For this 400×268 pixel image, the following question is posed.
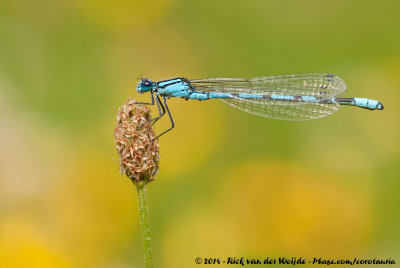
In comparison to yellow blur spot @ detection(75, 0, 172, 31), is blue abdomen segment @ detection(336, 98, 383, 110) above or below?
below

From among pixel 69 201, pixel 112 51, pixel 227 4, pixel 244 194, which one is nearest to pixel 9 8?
pixel 112 51

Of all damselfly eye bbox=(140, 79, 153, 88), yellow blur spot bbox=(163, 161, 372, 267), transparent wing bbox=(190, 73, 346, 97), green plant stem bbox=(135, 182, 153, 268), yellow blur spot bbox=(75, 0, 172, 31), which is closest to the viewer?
green plant stem bbox=(135, 182, 153, 268)

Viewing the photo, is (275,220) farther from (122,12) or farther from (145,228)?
(122,12)

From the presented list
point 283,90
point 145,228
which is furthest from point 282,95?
point 145,228

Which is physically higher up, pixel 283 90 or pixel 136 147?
pixel 283 90

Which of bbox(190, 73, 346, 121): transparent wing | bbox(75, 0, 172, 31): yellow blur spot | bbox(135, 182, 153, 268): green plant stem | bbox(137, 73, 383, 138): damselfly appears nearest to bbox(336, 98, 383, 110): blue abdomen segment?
bbox(137, 73, 383, 138): damselfly

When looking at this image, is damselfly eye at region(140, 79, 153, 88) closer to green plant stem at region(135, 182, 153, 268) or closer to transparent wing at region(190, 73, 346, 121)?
transparent wing at region(190, 73, 346, 121)

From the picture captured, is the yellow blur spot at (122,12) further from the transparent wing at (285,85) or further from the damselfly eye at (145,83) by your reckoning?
the damselfly eye at (145,83)

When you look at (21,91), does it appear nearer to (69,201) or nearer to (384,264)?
(69,201)
